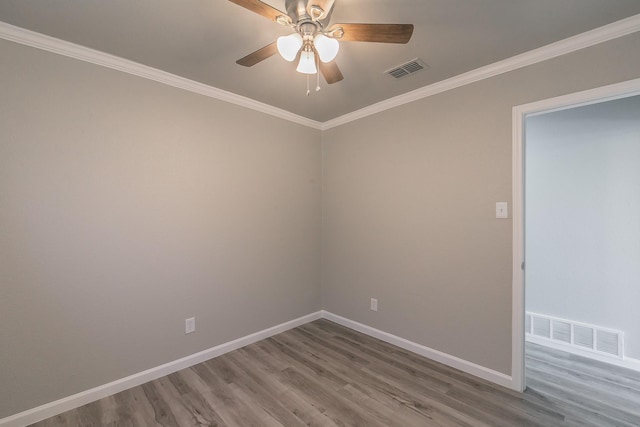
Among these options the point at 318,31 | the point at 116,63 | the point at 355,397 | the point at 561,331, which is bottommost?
the point at 355,397

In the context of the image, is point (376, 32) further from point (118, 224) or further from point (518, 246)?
point (118, 224)

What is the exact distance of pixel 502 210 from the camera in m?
2.14

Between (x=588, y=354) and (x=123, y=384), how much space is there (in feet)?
13.4

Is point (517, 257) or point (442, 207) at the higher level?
point (442, 207)

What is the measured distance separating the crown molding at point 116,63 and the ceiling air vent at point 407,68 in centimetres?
135

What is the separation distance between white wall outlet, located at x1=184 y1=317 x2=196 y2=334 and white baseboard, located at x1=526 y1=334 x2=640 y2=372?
348 cm

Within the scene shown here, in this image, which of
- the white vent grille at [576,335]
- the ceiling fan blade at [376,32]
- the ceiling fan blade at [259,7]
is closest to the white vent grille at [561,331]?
the white vent grille at [576,335]

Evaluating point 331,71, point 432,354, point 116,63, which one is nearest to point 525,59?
point 331,71

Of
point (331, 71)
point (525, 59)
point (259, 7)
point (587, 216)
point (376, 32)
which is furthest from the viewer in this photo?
point (587, 216)

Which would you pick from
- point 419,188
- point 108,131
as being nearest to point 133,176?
point 108,131

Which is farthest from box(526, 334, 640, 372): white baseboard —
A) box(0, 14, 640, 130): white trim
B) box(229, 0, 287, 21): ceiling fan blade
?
box(229, 0, 287, 21): ceiling fan blade

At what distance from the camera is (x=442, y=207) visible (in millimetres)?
2490

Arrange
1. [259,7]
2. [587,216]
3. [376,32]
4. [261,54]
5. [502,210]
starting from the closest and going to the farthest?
[259,7] → [376,32] → [261,54] → [502,210] → [587,216]

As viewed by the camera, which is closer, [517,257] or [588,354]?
[517,257]
